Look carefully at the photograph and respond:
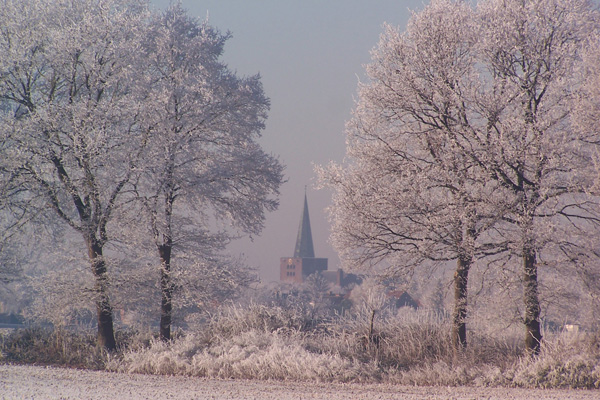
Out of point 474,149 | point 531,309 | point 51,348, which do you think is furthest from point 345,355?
point 51,348

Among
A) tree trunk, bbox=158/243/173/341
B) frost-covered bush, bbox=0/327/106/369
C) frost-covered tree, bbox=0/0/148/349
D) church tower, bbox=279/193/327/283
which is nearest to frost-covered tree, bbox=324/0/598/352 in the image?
tree trunk, bbox=158/243/173/341

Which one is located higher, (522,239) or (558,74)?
(558,74)

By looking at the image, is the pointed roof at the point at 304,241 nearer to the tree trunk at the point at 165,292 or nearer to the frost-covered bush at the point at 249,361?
the tree trunk at the point at 165,292

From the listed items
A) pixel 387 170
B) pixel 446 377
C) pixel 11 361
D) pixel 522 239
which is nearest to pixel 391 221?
pixel 387 170

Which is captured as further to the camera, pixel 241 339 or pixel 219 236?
pixel 219 236

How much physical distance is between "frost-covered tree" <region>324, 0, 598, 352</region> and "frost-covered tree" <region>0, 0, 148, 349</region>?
565 centimetres

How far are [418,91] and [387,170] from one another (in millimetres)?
2007

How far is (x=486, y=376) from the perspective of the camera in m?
9.82

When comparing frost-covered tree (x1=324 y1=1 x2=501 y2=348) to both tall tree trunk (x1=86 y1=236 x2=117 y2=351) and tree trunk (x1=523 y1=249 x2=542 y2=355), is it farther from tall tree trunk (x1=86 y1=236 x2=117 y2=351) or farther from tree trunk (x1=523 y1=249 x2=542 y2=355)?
tall tree trunk (x1=86 y1=236 x2=117 y2=351)

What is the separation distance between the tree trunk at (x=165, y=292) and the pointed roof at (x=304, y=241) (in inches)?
5860

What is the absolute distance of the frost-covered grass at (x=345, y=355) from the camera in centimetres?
976

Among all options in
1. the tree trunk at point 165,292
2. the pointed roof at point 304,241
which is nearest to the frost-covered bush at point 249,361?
the tree trunk at point 165,292

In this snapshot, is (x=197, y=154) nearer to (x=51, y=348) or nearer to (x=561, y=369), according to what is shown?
(x=51, y=348)

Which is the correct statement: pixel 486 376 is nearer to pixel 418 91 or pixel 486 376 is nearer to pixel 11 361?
pixel 418 91
